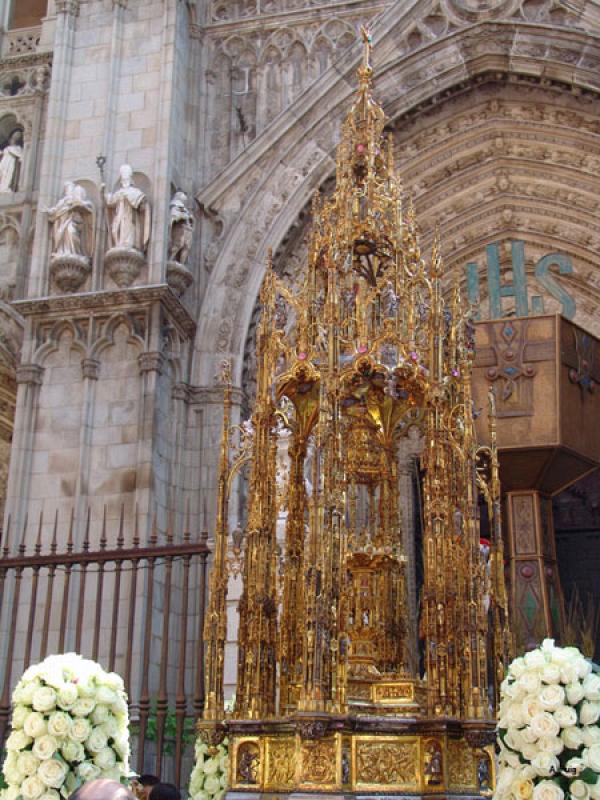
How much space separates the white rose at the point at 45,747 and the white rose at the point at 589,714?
86.6 inches

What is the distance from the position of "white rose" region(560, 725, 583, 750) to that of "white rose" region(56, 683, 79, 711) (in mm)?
2119

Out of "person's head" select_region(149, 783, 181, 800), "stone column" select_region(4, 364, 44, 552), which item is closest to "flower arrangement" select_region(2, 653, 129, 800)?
"person's head" select_region(149, 783, 181, 800)

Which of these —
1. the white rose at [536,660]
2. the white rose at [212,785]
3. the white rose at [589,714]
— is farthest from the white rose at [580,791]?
the white rose at [212,785]

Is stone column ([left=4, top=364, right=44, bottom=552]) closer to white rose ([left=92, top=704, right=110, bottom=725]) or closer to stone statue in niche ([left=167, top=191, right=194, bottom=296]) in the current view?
stone statue in niche ([left=167, top=191, right=194, bottom=296])

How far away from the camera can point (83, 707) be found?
15.5ft

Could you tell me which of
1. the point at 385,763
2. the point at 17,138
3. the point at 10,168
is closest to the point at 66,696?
the point at 385,763

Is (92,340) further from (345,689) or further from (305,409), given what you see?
(345,689)

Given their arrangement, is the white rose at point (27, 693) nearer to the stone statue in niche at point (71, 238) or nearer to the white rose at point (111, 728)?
the white rose at point (111, 728)

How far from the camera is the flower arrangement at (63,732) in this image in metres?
4.51

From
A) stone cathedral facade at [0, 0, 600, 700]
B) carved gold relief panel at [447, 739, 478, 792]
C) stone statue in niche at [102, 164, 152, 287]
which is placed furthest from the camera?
stone statue in niche at [102, 164, 152, 287]

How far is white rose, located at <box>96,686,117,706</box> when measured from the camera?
483cm

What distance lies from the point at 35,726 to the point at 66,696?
0.18 metres

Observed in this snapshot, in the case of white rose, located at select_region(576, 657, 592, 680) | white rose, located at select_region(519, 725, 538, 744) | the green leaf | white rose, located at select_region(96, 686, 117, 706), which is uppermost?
white rose, located at select_region(576, 657, 592, 680)

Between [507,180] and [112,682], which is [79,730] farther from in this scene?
[507,180]
